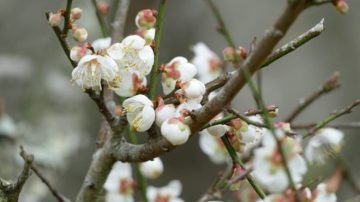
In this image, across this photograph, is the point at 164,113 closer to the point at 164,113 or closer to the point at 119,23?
the point at 164,113

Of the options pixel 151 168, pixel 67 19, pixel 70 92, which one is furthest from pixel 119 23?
pixel 70 92

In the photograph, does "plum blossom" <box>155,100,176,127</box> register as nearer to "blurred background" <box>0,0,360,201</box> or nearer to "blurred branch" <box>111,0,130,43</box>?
"blurred branch" <box>111,0,130,43</box>

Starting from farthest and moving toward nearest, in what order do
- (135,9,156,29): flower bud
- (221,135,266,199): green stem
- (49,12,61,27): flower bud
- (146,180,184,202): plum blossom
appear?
(146,180,184,202): plum blossom
(135,9,156,29): flower bud
(49,12,61,27): flower bud
(221,135,266,199): green stem

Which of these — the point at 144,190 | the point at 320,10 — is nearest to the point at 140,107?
the point at 144,190

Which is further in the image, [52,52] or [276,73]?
[276,73]

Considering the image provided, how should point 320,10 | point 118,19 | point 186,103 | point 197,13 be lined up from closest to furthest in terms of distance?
point 186,103
point 118,19
point 197,13
point 320,10

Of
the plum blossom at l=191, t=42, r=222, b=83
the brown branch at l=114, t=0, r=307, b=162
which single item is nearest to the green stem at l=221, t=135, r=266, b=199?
the brown branch at l=114, t=0, r=307, b=162

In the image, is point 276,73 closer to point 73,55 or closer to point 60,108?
point 60,108
